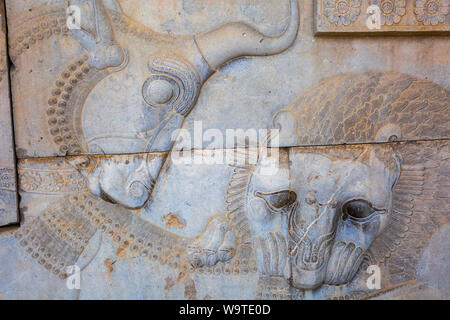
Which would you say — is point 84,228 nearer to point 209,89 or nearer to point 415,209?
point 209,89

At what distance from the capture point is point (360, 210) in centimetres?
223

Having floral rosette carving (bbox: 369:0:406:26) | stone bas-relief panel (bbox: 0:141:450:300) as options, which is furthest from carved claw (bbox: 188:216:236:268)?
floral rosette carving (bbox: 369:0:406:26)

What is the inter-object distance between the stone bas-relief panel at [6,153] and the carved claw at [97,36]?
46 centimetres

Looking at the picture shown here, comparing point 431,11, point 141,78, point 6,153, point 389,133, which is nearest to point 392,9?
point 431,11

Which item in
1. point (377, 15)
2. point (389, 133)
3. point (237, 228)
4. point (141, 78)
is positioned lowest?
point (237, 228)

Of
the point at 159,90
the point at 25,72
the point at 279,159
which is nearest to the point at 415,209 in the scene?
the point at 279,159

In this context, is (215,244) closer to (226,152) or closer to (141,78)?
(226,152)

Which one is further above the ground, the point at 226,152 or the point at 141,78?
the point at 141,78

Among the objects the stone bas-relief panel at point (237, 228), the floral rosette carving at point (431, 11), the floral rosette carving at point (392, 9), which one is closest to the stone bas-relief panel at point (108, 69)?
the stone bas-relief panel at point (237, 228)

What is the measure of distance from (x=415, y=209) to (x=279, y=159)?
38.4 inches

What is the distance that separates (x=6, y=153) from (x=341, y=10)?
7.55 feet

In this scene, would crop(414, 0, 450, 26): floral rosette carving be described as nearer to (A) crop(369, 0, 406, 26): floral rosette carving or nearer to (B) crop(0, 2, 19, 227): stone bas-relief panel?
(A) crop(369, 0, 406, 26): floral rosette carving

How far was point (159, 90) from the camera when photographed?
2.20 metres

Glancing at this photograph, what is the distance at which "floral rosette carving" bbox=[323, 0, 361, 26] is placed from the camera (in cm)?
217
